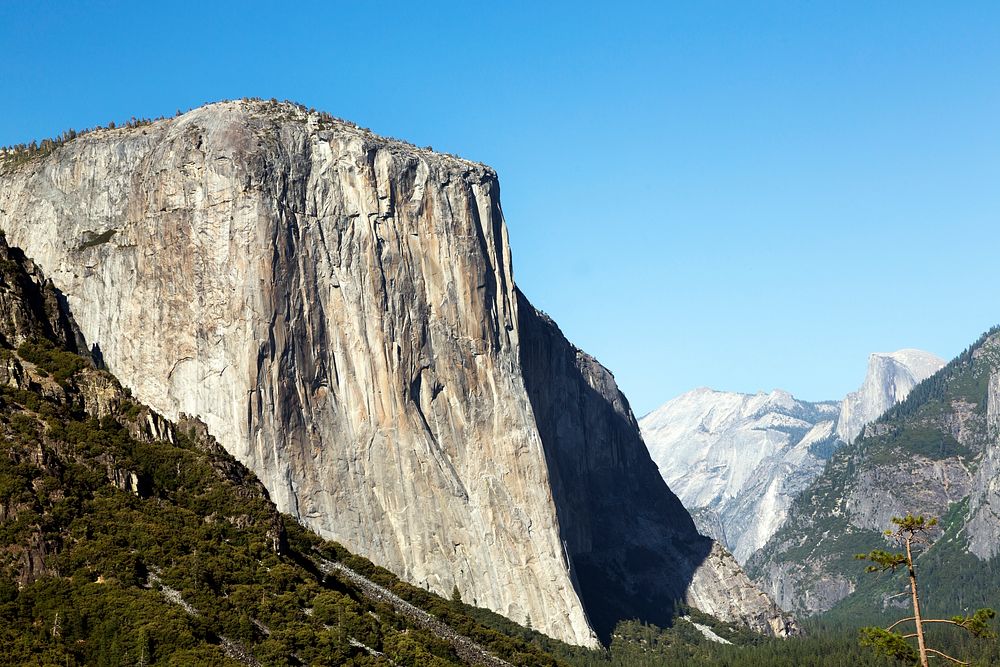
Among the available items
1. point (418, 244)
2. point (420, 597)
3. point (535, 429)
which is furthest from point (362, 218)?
point (420, 597)

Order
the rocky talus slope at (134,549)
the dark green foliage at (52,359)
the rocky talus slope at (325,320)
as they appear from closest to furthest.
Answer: the rocky talus slope at (134,549) → the dark green foliage at (52,359) → the rocky talus slope at (325,320)

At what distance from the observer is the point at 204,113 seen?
15550cm

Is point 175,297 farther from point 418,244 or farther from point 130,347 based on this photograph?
point 418,244

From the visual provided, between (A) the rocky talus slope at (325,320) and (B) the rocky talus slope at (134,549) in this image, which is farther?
(A) the rocky talus slope at (325,320)

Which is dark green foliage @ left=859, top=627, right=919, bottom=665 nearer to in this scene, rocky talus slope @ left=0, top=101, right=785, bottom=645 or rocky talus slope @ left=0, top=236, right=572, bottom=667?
rocky talus slope @ left=0, top=236, right=572, bottom=667

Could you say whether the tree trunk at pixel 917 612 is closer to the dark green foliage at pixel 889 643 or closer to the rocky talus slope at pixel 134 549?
the dark green foliage at pixel 889 643

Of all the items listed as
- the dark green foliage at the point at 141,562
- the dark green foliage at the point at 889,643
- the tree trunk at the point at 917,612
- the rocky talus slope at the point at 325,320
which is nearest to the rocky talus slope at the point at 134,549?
the dark green foliage at the point at 141,562

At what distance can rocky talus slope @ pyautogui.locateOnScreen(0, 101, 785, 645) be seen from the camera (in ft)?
480

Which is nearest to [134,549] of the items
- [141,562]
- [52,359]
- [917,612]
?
[141,562]

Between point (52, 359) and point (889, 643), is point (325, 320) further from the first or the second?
point (889, 643)

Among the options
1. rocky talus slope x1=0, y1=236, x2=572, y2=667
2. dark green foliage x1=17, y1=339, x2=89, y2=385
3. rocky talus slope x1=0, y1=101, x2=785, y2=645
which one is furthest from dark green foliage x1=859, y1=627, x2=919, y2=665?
rocky talus slope x1=0, y1=101, x2=785, y2=645

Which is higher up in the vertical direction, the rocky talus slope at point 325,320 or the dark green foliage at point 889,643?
the rocky talus slope at point 325,320

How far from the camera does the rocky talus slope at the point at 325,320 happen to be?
480ft

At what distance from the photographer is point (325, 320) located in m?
151
